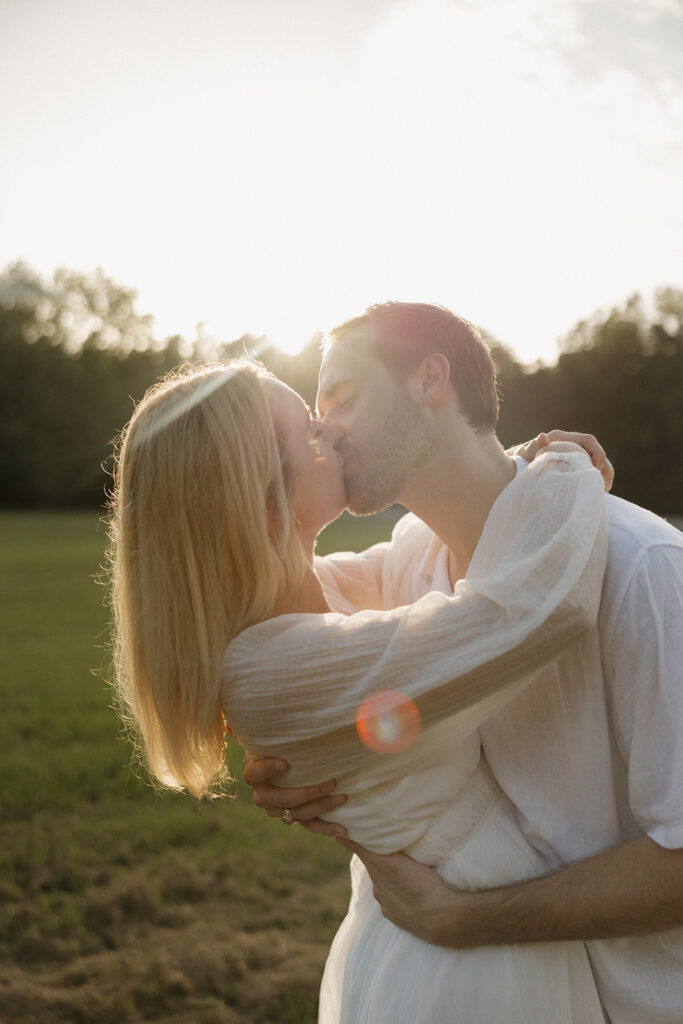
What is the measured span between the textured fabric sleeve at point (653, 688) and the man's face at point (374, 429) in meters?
1.16

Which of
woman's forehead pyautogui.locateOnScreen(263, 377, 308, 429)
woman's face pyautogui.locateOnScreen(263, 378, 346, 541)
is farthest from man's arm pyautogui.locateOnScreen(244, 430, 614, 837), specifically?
woman's forehead pyautogui.locateOnScreen(263, 377, 308, 429)

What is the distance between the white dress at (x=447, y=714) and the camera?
1843 mm

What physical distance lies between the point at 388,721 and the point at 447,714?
0.13 metres

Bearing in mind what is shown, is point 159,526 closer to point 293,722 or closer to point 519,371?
point 293,722

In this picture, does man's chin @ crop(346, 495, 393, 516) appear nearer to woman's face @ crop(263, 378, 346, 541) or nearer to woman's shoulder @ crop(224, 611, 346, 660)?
woman's face @ crop(263, 378, 346, 541)

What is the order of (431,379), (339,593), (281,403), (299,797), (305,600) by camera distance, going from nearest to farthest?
(299,797) < (305,600) < (281,403) < (431,379) < (339,593)

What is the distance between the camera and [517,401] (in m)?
51.6

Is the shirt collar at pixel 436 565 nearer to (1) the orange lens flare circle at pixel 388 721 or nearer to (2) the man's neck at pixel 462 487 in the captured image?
(2) the man's neck at pixel 462 487

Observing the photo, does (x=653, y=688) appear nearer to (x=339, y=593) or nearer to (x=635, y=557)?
(x=635, y=557)

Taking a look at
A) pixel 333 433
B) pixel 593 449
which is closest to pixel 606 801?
pixel 593 449

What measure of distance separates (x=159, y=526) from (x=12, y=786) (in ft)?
17.0

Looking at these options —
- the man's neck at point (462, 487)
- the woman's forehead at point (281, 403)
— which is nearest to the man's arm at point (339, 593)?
the man's neck at point (462, 487)

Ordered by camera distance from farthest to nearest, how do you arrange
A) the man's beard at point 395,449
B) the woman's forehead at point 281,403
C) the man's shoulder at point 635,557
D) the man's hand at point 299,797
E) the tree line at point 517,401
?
1. the tree line at point 517,401
2. the man's beard at point 395,449
3. the woman's forehead at point 281,403
4. the man's hand at point 299,797
5. the man's shoulder at point 635,557

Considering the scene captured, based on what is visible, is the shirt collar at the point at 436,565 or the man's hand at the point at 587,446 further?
the shirt collar at the point at 436,565
